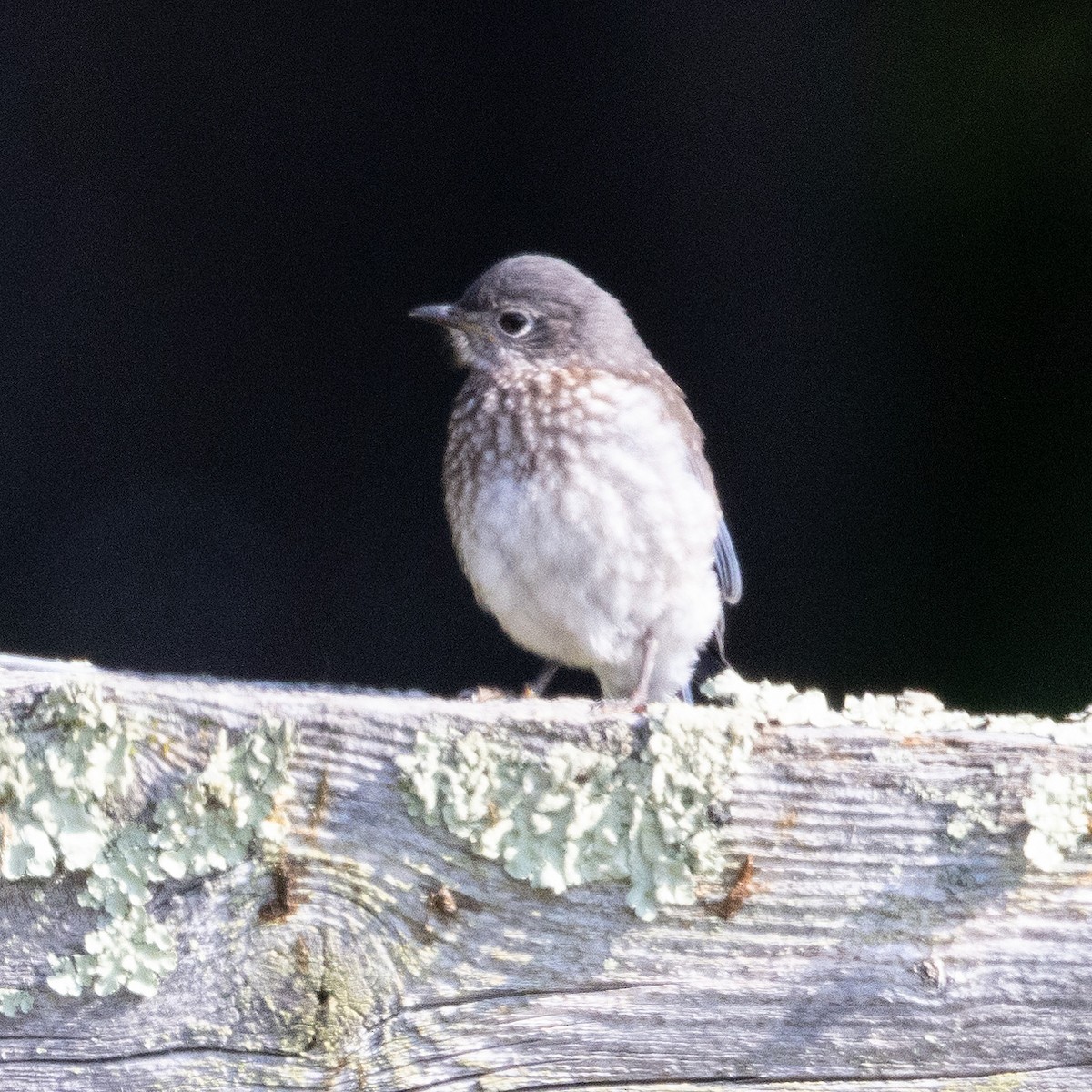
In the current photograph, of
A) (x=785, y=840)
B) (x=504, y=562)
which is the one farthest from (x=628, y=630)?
(x=785, y=840)

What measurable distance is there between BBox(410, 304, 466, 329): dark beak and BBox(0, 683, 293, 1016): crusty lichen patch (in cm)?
196

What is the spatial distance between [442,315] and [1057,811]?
2216 millimetres

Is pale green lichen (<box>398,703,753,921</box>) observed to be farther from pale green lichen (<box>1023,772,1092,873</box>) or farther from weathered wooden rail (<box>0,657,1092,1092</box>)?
pale green lichen (<box>1023,772,1092,873</box>)

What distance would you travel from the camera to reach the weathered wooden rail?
1.66 metres

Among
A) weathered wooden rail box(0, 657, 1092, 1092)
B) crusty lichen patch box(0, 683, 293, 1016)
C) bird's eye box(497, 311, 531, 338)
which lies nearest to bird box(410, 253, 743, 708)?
bird's eye box(497, 311, 531, 338)

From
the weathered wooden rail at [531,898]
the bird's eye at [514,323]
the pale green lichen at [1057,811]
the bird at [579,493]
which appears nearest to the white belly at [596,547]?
the bird at [579,493]

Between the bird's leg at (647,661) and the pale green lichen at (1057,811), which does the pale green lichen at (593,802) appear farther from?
the bird's leg at (647,661)

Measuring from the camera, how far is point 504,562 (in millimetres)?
3104

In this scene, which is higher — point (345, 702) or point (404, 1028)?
point (345, 702)

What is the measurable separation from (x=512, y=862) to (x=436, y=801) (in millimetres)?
104

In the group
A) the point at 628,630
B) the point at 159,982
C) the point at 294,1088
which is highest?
the point at 628,630

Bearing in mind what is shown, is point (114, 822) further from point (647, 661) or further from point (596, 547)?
point (647, 661)

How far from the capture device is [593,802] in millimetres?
1684

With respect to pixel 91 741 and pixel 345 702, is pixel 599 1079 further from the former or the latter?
pixel 91 741
